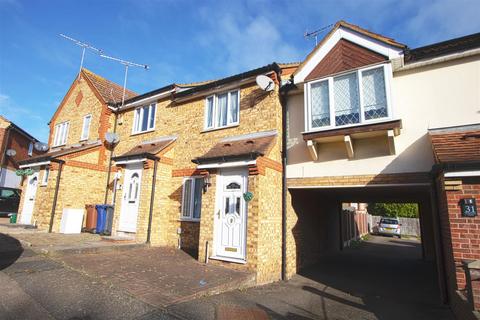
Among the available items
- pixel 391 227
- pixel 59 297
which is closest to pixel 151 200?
pixel 59 297

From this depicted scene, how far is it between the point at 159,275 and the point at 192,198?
4.14 m

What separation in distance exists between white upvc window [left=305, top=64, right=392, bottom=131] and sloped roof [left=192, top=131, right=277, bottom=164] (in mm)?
1338

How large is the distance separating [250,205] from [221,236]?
4.66 ft

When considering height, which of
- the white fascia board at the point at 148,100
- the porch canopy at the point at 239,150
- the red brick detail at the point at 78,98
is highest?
the red brick detail at the point at 78,98

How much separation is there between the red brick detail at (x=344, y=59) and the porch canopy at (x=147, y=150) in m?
6.01

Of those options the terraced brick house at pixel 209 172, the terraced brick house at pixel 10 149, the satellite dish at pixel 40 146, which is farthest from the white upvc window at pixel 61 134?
the terraced brick house at pixel 10 149

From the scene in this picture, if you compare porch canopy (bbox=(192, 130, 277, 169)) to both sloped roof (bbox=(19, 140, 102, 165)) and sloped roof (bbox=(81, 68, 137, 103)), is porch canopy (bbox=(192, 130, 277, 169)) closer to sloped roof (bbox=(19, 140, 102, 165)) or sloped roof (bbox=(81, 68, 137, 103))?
sloped roof (bbox=(19, 140, 102, 165))

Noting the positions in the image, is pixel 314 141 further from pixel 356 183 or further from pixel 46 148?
pixel 46 148

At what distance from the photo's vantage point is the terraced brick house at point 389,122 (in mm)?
6172

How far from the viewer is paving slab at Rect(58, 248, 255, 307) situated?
5209mm

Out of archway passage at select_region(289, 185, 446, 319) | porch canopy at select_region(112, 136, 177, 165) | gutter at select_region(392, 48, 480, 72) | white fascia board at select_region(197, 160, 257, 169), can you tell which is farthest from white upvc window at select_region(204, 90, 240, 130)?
gutter at select_region(392, 48, 480, 72)

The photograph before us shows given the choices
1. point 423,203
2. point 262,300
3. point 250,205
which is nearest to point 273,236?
point 250,205

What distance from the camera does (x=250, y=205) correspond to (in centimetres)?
764

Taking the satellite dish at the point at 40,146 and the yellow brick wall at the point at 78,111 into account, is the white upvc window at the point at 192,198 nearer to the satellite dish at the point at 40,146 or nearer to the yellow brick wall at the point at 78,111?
the yellow brick wall at the point at 78,111
